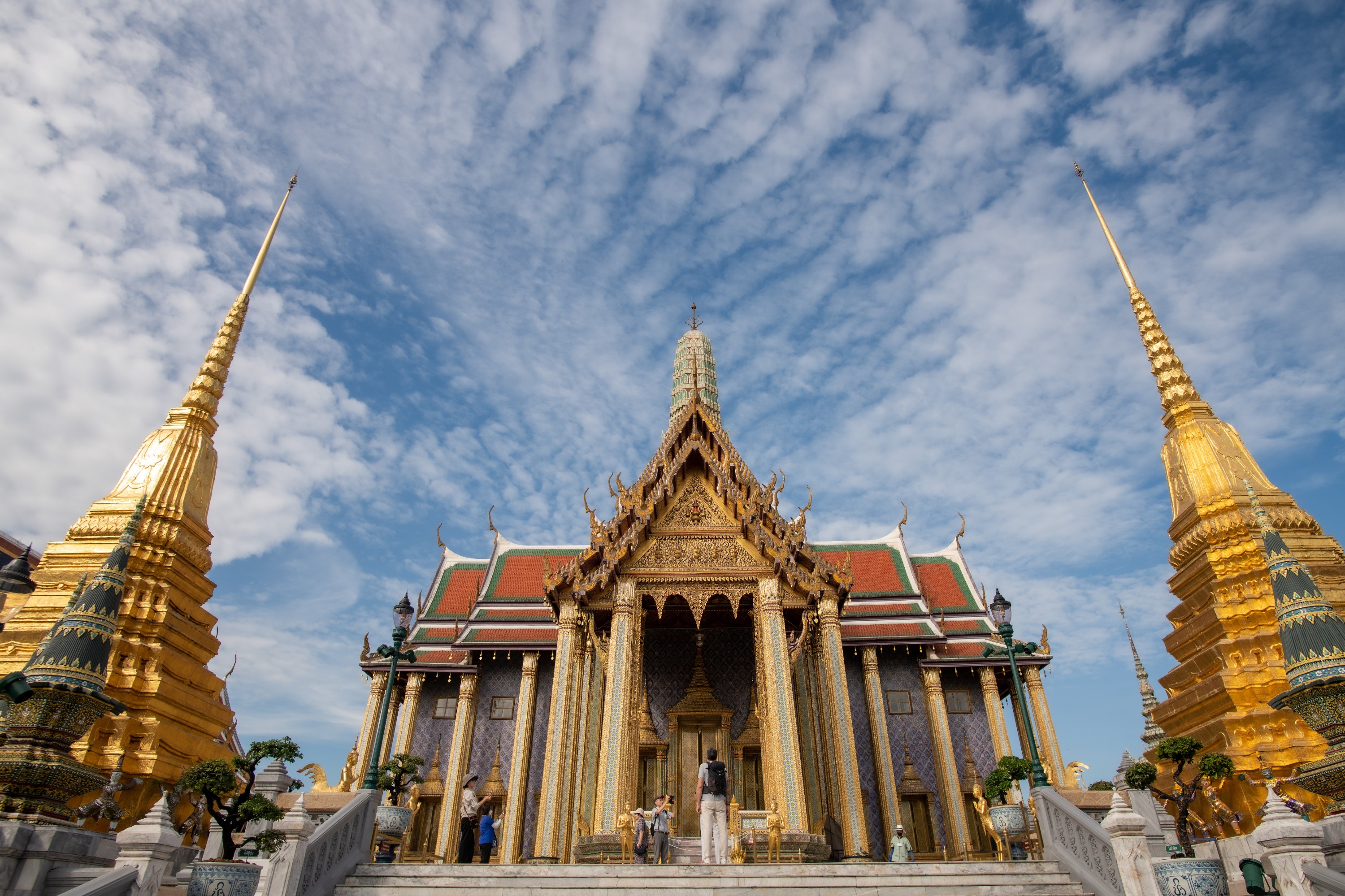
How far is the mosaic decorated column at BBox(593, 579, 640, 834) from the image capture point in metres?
10.6

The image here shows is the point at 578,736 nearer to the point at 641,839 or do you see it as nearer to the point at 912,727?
the point at 641,839

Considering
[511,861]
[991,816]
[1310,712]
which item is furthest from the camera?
[511,861]

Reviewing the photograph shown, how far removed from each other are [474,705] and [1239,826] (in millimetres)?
14695

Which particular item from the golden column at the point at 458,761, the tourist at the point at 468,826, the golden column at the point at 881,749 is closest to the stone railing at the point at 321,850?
the tourist at the point at 468,826

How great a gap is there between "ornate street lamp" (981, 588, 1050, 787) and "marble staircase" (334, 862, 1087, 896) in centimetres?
146

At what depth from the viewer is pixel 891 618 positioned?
19016 millimetres

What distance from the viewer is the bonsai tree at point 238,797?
23.6ft

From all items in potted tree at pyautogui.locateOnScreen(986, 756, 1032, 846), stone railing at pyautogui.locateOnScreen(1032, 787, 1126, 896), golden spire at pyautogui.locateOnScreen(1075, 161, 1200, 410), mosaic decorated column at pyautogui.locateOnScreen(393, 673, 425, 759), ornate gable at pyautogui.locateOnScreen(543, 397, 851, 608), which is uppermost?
golden spire at pyautogui.locateOnScreen(1075, 161, 1200, 410)

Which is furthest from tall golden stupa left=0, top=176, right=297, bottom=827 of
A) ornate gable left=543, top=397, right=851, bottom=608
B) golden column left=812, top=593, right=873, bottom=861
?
golden column left=812, top=593, right=873, bottom=861

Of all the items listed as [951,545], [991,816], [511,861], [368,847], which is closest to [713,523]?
[991,816]

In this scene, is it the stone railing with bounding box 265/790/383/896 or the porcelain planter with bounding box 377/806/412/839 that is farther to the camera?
the porcelain planter with bounding box 377/806/412/839

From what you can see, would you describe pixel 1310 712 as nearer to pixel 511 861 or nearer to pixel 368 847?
pixel 368 847

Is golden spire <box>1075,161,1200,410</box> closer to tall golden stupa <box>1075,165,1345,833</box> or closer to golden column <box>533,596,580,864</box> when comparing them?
tall golden stupa <box>1075,165,1345,833</box>

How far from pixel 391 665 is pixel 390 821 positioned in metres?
2.06
